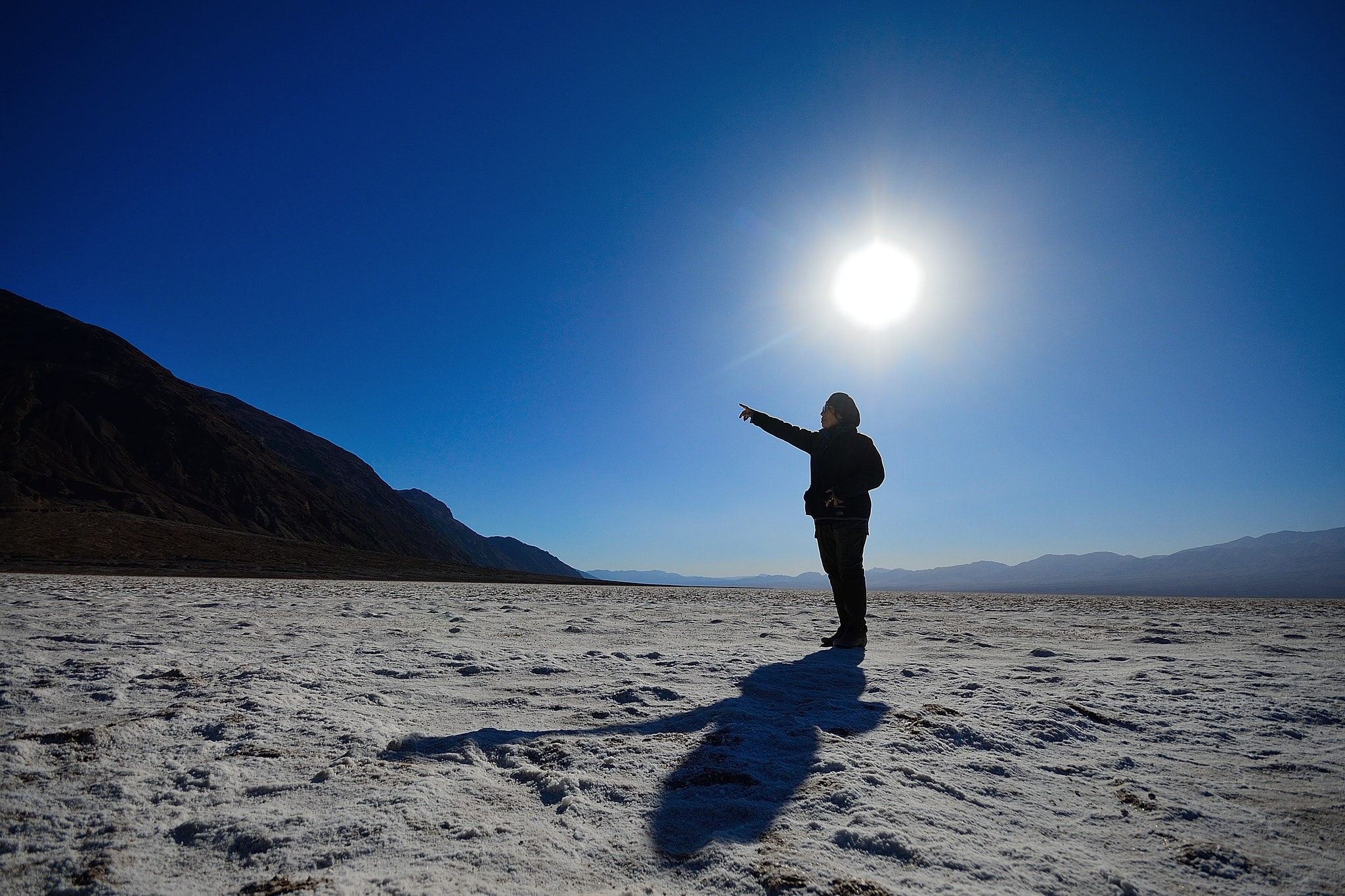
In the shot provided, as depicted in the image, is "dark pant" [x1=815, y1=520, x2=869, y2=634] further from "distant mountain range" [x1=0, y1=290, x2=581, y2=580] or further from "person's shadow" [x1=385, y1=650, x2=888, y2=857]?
"distant mountain range" [x1=0, y1=290, x2=581, y2=580]

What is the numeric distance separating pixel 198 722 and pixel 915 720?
337 cm

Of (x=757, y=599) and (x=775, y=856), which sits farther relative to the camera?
(x=757, y=599)

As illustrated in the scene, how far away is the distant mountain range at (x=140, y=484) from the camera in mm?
21469

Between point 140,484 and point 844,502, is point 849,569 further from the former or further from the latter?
point 140,484

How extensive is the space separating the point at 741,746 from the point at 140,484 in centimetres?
6999

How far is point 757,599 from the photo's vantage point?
11383 millimetres

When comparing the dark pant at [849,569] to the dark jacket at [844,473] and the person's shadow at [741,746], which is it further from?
the person's shadow at [741,746]

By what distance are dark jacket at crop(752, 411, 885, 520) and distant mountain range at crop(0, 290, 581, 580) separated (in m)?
16.9

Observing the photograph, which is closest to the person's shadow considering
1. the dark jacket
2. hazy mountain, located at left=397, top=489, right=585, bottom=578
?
the dark jacket

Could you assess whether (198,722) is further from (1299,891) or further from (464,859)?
(1299,891)

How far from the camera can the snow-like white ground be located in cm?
156

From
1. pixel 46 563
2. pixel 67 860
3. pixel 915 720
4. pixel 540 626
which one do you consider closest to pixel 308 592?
pixel 540 626

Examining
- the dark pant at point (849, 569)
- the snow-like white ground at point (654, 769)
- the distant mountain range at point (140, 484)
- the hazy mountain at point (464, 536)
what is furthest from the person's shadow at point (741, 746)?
the hazy mountain at point (464, 536)

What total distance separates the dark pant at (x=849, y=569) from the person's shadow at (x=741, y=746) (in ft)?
4.98
